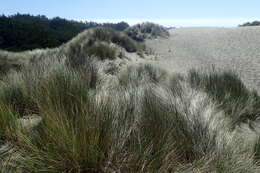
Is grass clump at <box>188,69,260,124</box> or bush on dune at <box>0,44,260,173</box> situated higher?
bush on dune at <box>0,44,260,173</box>

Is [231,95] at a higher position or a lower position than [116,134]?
lower

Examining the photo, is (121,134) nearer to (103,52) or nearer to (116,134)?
(116,134)

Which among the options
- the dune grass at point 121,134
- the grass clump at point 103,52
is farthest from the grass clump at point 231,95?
the grass clump at point 103,52

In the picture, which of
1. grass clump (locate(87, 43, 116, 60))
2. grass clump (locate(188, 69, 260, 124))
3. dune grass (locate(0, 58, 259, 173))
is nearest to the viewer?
dune grass (locate(0, 58, 259, 173))

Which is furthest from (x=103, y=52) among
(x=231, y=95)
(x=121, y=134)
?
(x=121, y=134)

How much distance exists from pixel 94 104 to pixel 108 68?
4.97 meters

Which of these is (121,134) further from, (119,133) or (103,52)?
(103,52)

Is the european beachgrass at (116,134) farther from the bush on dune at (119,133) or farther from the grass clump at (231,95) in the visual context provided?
the grass clump at (231,95)

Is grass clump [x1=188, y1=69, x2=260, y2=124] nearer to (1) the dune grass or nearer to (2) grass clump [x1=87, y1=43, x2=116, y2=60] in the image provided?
(1) the dune grass

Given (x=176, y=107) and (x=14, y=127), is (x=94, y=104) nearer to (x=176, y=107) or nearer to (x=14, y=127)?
(x=14, y=127)

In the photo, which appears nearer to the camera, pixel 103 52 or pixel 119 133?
pixel 119 133

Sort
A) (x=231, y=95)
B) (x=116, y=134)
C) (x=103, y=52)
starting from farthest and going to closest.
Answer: (x=103, y=52) → (x=231, y=95) → (x=116, y=134)

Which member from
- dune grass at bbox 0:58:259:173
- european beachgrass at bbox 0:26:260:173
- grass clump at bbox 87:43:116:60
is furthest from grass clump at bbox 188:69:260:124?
grass clump at bbox 87:43:116:60

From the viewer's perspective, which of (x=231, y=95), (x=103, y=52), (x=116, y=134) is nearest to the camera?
(x=116, y=134)
